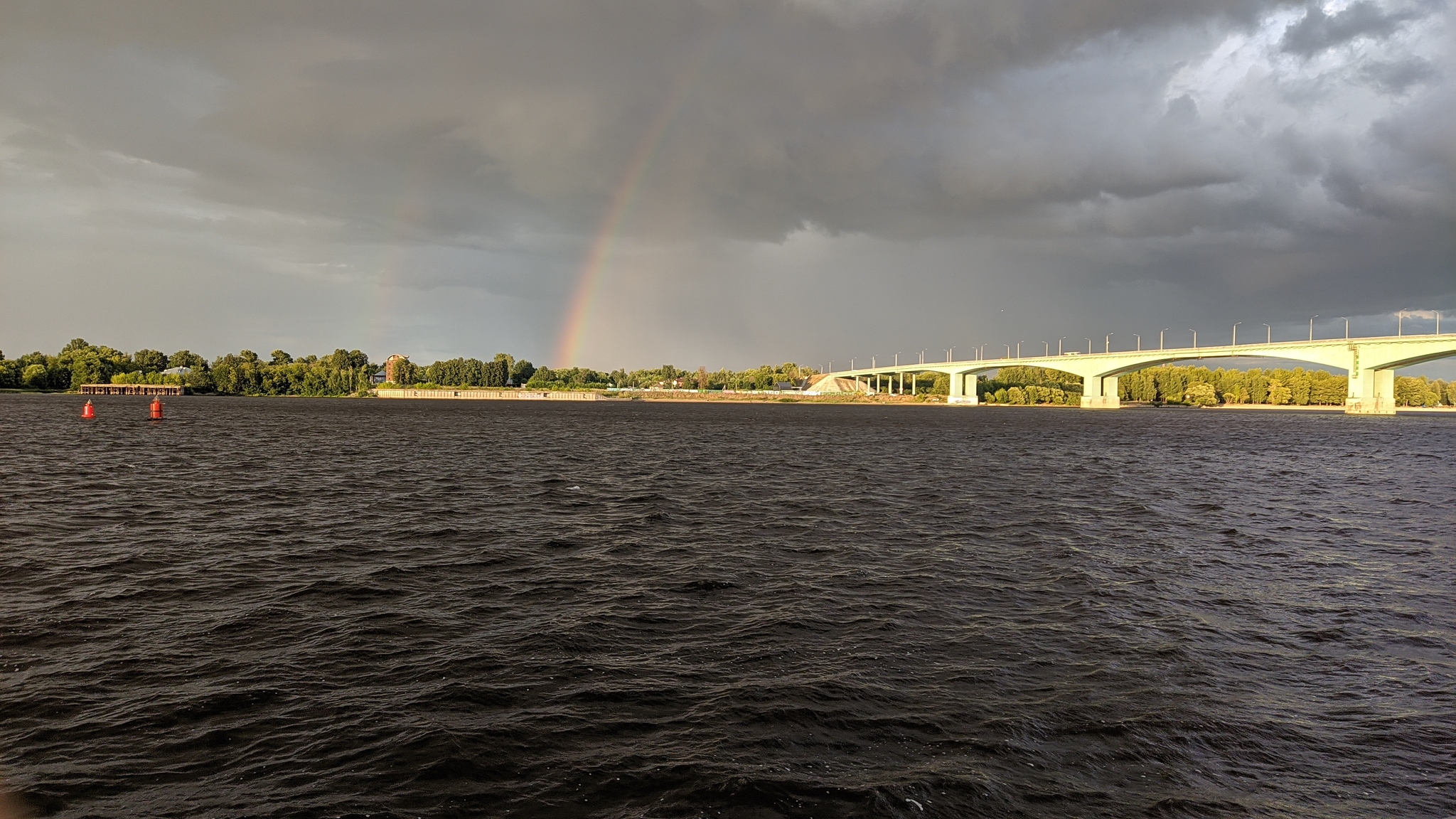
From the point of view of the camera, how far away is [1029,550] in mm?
20344

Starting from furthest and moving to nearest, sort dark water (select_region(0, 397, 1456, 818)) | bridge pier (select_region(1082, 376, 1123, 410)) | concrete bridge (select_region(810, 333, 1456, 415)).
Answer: bridge pier (select_region(1082, 376, 1123, 410)) → concrete bridge (select_region(810, 333, 1456, 415)) → dark water (select_region(0, 397, 1456, 818))

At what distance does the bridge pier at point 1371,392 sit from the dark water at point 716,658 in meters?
129

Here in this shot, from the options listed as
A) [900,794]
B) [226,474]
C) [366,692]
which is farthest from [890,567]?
[226,474]

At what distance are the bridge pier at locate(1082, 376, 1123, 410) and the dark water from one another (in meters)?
165

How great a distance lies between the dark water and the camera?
7898 millimetres

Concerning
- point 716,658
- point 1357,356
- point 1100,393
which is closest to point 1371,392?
point 1357,356

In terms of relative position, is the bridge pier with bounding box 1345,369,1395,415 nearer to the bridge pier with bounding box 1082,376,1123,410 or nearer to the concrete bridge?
the concrete bridge

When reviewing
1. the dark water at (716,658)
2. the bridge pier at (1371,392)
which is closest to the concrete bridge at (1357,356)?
the bridge pier at (1371,392)

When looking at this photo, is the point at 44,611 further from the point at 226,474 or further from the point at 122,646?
the point at 226,474

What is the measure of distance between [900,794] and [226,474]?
3676 cm

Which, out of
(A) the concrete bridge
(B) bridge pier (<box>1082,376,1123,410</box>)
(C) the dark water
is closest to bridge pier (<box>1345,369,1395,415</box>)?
(A) the concrete bridge

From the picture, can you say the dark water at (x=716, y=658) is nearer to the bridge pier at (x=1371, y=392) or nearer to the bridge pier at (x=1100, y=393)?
the bridge pier at (x=1371, y=392)

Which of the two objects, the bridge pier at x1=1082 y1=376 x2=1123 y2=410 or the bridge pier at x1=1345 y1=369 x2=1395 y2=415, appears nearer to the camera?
the bridge pier at x1=1345 y1=369 x2=1395 y2=415

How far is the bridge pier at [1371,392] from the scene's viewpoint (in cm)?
12975
